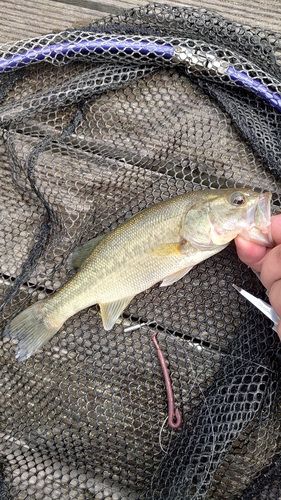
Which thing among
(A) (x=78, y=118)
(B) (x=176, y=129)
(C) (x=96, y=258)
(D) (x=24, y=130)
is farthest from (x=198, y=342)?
(D) (x=24, y=130)

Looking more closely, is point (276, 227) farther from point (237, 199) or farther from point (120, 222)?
point (120, 222)

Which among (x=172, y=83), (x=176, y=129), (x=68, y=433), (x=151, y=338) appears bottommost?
(x=68, y=433)

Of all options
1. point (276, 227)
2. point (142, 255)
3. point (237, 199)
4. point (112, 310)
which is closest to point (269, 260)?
point (276, 227)

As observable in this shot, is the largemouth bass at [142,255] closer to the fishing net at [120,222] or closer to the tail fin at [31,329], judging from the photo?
the tail fin at [31,329]

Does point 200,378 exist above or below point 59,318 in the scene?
below

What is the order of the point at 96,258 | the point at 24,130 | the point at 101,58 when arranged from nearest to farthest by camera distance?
the point at 96,258 < the point at 101,58 < the point at 24,130

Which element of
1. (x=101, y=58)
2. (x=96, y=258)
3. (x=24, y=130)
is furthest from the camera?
(x=24, y=130)

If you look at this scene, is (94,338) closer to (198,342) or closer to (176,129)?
(198,342)

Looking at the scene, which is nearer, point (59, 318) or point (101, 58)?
point (59, 318)
